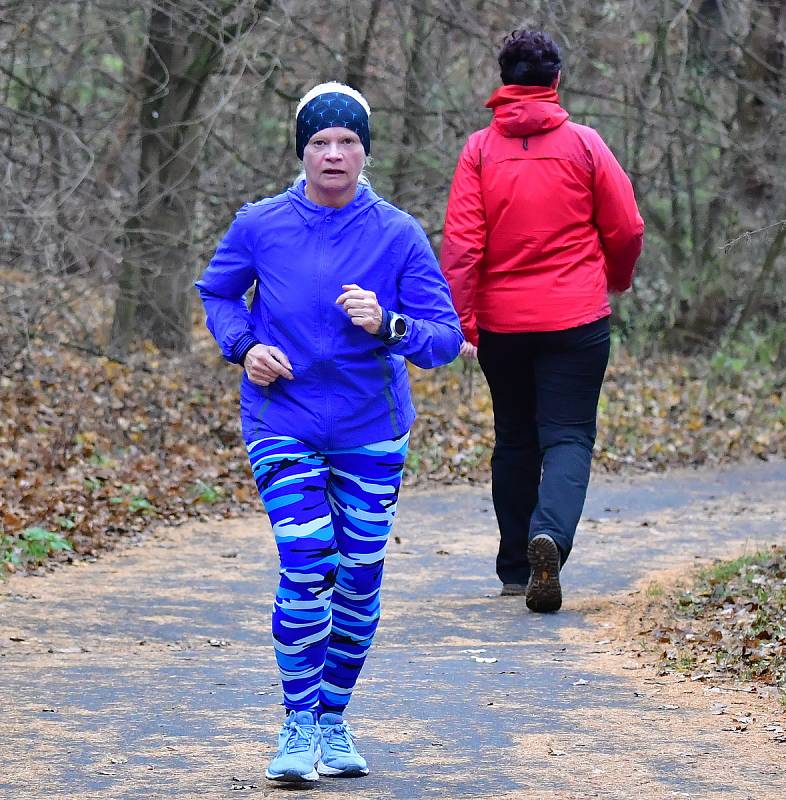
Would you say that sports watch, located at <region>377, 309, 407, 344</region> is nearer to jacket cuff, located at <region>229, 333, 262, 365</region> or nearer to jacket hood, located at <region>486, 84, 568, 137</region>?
jacket cuff, located at <region>229, 333, 262, 365</region>

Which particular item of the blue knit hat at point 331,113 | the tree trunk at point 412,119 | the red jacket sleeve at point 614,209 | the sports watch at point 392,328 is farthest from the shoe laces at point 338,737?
the tree trunk at point 412,119

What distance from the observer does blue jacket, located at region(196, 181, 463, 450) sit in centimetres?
450

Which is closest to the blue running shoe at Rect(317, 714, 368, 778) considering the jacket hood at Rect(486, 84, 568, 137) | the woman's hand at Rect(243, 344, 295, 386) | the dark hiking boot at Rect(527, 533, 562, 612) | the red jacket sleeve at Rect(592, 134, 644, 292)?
the woman's hand at Rect(243, 344, 295, 386)

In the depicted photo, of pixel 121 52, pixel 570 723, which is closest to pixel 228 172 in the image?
pixel 121 52

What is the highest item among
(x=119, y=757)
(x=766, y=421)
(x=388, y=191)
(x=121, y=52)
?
(x=121, y=52)

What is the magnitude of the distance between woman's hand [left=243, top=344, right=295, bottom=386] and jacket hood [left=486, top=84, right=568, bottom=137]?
301cm

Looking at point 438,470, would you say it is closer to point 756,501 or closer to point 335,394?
point 756,501

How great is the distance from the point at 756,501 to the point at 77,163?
7.38m

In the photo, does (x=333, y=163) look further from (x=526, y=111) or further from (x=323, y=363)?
(x=526, y=111)

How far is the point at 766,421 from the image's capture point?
1562 centimetres

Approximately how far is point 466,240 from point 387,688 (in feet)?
7.20

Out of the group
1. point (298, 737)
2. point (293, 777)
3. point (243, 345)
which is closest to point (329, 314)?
point (243, 345)

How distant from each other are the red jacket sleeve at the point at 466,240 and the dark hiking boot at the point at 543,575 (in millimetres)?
958

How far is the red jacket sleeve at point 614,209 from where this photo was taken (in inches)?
284
